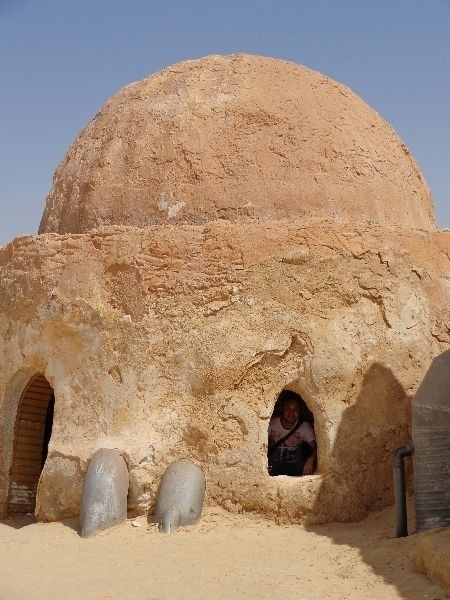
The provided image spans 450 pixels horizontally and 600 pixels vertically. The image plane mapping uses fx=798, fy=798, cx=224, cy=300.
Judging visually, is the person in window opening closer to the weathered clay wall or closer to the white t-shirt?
the white t-shirt

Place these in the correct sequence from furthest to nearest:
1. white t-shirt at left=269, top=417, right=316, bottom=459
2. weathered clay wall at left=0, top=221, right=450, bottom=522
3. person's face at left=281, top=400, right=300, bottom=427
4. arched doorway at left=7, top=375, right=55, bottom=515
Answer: arched doorway at left=7, top=375, right=55, bottom=515
person's face at left=281, top=400, right=300, bottom=427
white t-shirt at left=269, top=417, right=316, bottom=459
weathered clay wall at left=0, top=221, right=450, bottom=522

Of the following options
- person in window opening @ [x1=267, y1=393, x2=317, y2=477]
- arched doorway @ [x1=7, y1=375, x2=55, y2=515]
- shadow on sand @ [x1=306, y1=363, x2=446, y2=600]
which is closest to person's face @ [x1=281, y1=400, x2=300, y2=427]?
person in window opening @ [x1=267, y1=393, x2=317, y2=477]

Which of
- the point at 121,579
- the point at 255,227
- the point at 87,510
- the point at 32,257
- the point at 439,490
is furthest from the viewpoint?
the point at 32,257

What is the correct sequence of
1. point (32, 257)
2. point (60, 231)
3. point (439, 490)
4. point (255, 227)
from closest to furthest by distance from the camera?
point (439, 490), point (255, 227), point (32, 257), point (60, 231)

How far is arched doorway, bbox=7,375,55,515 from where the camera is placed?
9.14 m

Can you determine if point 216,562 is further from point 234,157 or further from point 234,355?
point 234,157

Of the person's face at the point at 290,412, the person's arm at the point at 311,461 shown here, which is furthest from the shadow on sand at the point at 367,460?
the person's face at the point at 290,412

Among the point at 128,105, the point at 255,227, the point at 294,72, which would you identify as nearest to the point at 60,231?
the point at 128,105

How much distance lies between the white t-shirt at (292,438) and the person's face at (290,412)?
0.11 meters

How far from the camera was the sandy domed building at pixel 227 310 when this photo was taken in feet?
26.0

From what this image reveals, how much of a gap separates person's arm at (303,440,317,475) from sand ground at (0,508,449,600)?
0.82 metres

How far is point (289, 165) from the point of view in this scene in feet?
28.7

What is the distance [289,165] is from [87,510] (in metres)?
4.18

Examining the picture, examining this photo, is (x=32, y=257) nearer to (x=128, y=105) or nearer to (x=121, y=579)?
(x=128, y=105)
